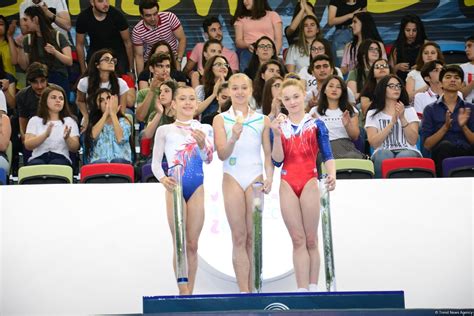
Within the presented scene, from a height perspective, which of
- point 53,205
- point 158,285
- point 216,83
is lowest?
point 158,285

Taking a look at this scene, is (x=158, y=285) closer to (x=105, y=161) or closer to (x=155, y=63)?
(x=105, y=161)

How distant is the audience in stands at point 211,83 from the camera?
399 inches

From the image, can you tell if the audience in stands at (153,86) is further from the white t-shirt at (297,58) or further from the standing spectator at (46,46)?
the white t-shirt at (297,58)

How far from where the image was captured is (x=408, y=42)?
1145 cm

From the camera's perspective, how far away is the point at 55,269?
27.7 feet

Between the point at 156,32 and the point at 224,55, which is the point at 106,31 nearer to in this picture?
the point at 156,32

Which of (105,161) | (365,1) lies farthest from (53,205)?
(365,1)

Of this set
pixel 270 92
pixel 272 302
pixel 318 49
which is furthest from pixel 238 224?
pixel 318 49

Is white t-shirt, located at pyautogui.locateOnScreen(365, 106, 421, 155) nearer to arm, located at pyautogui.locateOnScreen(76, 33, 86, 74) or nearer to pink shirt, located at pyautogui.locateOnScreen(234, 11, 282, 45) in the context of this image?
pink shirt, located at pyautogui.locateOnScreen(234, 11, 282, 45)

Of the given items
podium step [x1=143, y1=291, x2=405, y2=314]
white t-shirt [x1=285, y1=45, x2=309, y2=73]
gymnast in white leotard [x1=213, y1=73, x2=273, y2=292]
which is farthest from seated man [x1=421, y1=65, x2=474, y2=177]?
podium step [x1=143, y1=291, x2=405, y2=314]

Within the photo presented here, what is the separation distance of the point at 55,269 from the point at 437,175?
328 cm

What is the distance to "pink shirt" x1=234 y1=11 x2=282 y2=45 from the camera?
11445mm

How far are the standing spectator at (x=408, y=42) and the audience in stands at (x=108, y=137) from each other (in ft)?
9.89

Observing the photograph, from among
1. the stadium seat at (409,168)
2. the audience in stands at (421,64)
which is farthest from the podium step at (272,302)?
the audience in stands at (421,64)
